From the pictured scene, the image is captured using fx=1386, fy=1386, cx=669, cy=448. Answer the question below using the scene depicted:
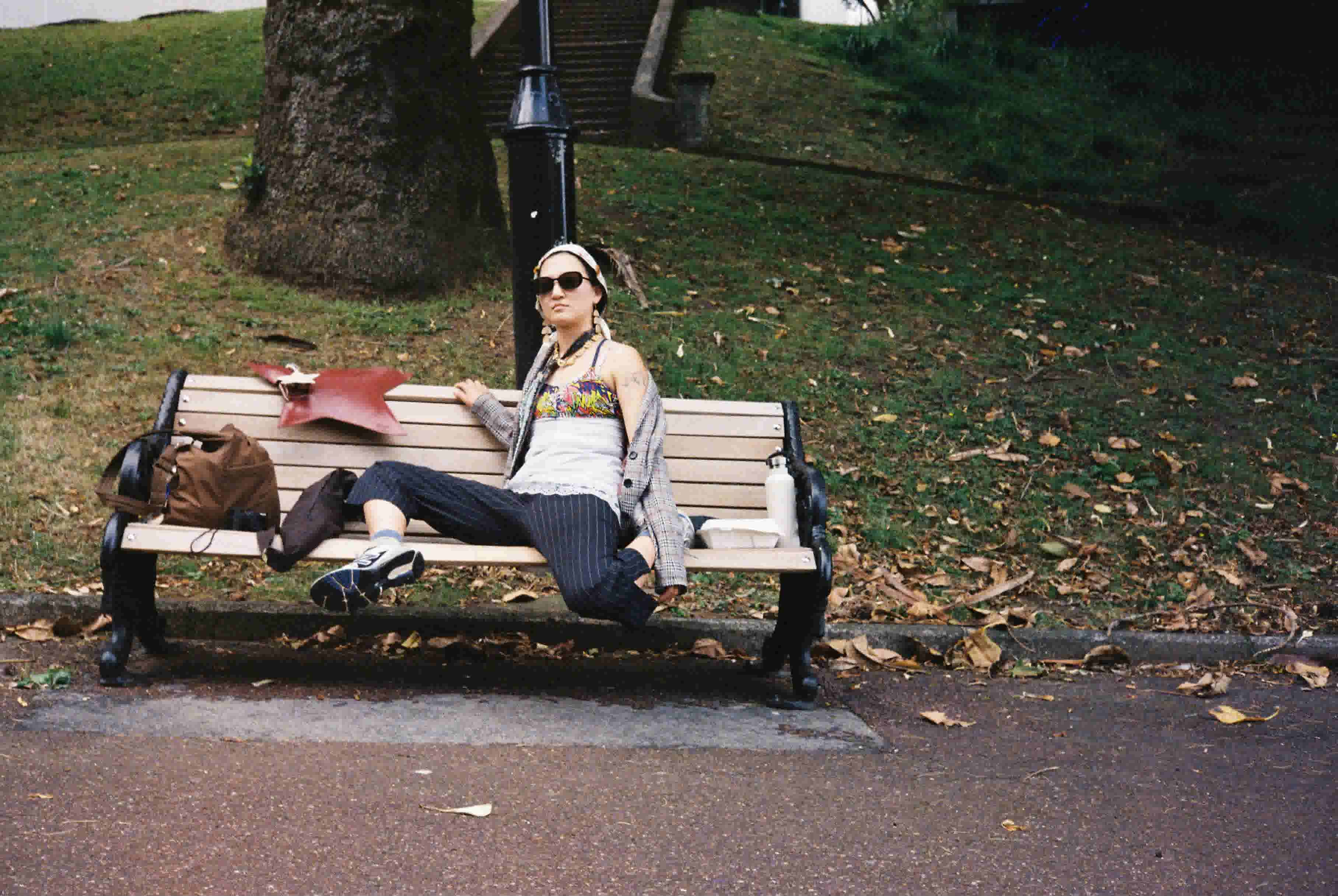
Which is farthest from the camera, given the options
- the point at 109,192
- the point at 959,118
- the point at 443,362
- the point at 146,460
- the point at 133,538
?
the point at 959,118

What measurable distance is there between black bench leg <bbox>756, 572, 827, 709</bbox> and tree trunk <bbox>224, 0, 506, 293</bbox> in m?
4.79

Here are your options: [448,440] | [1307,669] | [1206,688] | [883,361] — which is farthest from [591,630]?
[883,361]

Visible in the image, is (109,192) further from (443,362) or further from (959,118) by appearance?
(959,118)

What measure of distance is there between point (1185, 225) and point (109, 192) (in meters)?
9.98

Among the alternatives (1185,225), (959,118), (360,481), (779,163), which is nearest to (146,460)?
(360,481)

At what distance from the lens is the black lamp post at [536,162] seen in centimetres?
577

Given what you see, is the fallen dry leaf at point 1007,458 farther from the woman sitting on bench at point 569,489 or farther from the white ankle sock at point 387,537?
the white ankle sock at point 387,537

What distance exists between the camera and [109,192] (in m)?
11.2

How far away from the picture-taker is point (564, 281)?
17.5 ft

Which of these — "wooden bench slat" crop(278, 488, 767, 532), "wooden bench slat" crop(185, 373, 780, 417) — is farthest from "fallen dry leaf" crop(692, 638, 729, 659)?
"wooden bench slat" crop(185, 373, 780, 417)

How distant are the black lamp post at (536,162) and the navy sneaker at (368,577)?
1.38 metres

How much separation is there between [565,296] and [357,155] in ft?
14.4

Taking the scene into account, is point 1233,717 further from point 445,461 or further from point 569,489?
point 445,461

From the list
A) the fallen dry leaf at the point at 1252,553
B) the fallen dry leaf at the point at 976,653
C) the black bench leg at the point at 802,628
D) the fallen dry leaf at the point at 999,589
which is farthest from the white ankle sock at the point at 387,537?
the fallen dry leaf at the point at 1252,553
